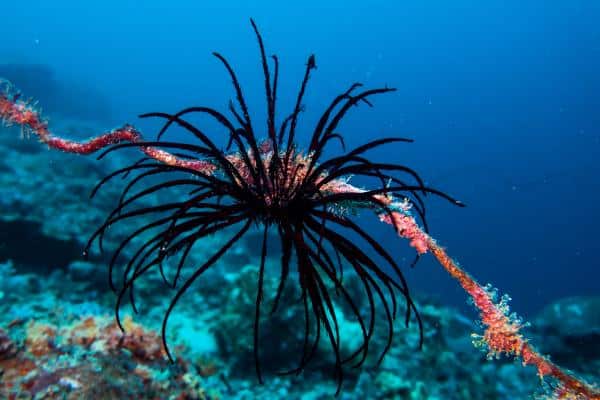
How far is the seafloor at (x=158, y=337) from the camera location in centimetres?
398

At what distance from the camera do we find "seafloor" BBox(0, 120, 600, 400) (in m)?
3.98

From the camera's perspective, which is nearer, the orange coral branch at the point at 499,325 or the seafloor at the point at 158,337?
the orange coral branch at the point at 499,325

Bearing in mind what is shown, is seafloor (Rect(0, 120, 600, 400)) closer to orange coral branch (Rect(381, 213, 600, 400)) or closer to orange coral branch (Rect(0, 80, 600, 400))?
orange coral branch (Rect(0, 80, 600, 400))

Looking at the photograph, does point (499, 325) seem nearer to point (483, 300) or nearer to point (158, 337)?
point (483, 300)

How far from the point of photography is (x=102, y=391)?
11.9 feet

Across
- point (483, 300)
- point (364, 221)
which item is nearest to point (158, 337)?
point (483, 300)

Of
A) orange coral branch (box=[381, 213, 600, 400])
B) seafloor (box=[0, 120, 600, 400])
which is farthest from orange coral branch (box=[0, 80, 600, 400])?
seafloor (box=[0, 120, 600, 400])

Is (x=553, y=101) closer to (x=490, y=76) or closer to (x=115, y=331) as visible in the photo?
(x=490, y=76)

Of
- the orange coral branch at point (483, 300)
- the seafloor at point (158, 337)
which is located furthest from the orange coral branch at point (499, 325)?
the seafloor at point (158, 337)

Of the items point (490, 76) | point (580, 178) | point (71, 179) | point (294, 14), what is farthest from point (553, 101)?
point (71, 179)

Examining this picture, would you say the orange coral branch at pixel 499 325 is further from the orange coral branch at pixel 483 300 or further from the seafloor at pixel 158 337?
the seafloor at pixel 158 337

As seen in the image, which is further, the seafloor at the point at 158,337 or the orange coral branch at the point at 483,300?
the seafloor at the point at 158,337

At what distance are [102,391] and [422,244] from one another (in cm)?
340

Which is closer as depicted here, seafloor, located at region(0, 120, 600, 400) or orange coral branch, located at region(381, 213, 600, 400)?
orange coral branch, located at region(381, 213, 600, 400)
